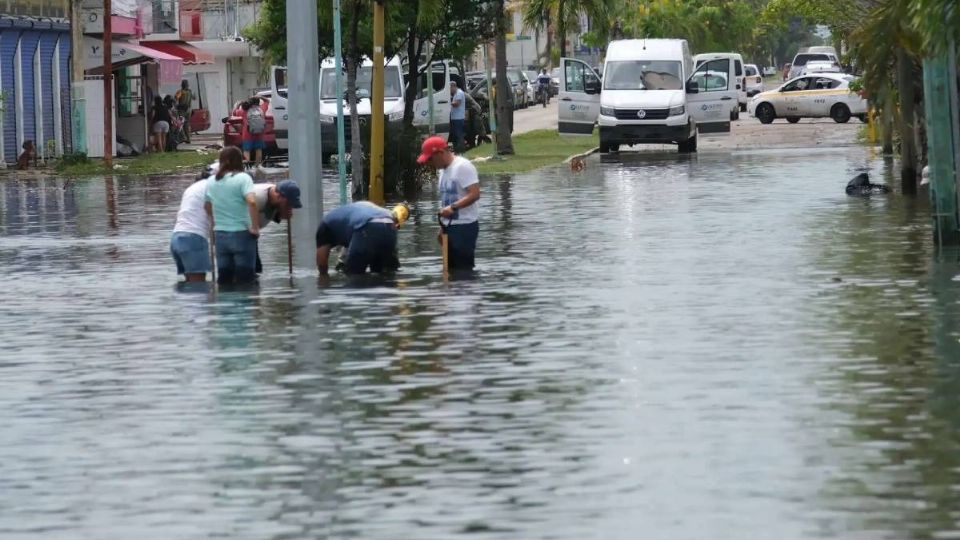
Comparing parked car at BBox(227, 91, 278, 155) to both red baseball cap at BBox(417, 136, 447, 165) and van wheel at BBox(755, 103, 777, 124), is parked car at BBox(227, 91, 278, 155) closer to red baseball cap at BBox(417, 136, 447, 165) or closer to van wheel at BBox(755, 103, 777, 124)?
van wheel at BBox(755, 103, 777, 124)

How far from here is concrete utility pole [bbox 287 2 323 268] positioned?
83.3ft

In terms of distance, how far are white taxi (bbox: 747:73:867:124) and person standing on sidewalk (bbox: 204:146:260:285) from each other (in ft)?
151

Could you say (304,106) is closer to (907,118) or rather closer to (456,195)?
(456,195)

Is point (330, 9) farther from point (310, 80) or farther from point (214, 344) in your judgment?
point (214, 344)

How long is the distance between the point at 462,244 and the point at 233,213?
2.27 meters

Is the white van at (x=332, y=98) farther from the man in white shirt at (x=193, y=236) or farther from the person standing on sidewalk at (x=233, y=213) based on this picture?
the person standing on sidewalk at (x=233, y=213)

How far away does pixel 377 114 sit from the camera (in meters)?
31.1

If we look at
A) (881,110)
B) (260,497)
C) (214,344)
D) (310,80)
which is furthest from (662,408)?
(881,110)

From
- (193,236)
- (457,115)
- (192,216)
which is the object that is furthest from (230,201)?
(457,115)

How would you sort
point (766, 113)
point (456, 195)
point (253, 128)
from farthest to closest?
point (766, 113) < point (253, 128) < point (456, 195)

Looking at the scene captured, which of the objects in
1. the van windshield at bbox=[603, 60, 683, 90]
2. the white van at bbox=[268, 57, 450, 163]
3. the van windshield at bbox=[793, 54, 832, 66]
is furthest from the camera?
the van windshield at bbox=[793, 54, 832, 66]

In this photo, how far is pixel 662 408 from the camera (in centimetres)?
1158

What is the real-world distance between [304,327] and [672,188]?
722 inches

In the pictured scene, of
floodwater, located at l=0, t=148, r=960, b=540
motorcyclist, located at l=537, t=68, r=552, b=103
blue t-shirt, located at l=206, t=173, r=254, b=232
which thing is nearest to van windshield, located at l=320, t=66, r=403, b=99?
floodwater, located at l=0, t=148, r=960, b=540
